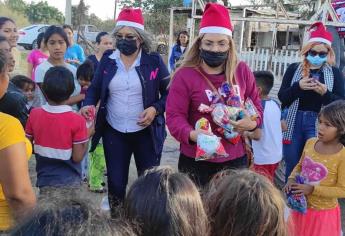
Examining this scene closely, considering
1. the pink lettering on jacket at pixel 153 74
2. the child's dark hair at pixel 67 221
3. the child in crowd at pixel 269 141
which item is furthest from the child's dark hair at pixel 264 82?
the child's dark hair at pixel 67 221

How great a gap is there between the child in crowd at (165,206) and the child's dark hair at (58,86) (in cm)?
167

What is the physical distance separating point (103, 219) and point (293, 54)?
247 inches

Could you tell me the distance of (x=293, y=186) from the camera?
9.78ft

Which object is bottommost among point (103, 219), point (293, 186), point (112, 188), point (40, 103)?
point (112, 188)

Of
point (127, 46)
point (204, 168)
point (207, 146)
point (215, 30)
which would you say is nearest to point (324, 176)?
point (204, 168)

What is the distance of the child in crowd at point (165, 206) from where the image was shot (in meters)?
1.43

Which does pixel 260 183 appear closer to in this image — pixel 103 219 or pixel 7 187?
pixel 103 219

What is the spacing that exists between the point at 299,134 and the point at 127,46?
1.79 metres

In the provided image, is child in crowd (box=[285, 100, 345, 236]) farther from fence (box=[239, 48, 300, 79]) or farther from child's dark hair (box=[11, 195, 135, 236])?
fence (box=[239, 48, 300, 79])

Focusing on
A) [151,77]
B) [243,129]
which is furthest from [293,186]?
[151,77]

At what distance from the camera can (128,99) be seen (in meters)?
3.28

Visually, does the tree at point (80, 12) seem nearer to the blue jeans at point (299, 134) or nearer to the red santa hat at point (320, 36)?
the red santa hat at point (320, 36)

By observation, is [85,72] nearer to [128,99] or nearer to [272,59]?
[128,99]

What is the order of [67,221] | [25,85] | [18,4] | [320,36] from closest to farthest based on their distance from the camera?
[67,221] → [320,36] → [25,85] → [18,4]
